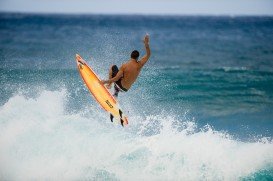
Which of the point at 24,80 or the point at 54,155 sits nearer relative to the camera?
the point at 54,155

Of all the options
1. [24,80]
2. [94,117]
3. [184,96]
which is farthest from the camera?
[24,80]

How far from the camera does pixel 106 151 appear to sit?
397 inches

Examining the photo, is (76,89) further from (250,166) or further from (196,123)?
(250,166)

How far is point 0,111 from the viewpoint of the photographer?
11344mm

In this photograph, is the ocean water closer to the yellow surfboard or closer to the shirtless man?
the yellow surfboard

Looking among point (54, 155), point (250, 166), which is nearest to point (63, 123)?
point (54, 155)

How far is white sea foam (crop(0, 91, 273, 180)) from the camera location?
31.6 ft

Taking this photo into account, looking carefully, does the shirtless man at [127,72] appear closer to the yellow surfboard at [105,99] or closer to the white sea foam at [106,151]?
the yellow surfboard at [105,99]

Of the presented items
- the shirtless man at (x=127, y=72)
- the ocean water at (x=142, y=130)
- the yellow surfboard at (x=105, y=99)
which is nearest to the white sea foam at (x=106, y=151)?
the ocean water at (x=142, y=130)

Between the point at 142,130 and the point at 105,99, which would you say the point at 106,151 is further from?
the point at 105,99

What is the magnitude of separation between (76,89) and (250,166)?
741cm

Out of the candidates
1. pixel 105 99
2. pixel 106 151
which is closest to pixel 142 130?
pixel 106 151

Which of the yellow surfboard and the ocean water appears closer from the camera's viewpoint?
the yellow surfboard

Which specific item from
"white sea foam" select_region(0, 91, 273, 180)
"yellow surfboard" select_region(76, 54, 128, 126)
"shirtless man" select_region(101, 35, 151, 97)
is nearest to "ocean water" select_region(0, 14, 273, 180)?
"white sea foam" select_region(0, 91, 273, 180)
